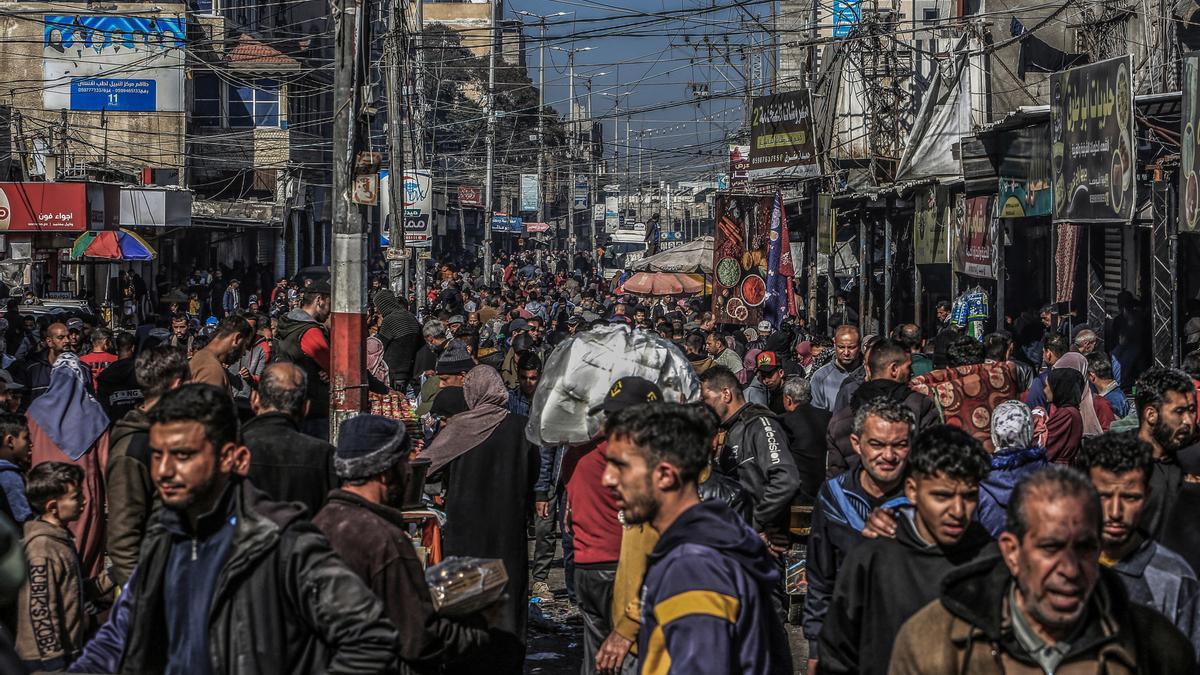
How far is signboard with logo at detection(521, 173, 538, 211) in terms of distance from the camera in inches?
2960

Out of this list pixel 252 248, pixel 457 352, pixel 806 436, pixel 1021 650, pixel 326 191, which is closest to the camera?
pixel 1021 650

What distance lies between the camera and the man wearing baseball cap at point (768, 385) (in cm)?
1094

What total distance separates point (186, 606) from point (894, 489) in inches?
106

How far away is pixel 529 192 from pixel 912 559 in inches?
2831

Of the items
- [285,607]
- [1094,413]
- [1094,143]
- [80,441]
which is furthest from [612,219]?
[285,607]

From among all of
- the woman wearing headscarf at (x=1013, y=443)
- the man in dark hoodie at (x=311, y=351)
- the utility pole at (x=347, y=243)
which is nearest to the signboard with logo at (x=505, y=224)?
the utility pole at (x=347, y=243)

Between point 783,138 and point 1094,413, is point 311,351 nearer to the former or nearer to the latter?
point 1094,413

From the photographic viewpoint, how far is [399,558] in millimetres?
4344

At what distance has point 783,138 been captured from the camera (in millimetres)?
29672

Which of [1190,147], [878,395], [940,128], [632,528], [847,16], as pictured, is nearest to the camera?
[632,528]

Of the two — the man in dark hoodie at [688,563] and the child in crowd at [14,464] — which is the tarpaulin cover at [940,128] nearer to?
the child in crowd at [14,464]

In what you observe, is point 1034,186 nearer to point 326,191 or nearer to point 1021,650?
point 1021,650

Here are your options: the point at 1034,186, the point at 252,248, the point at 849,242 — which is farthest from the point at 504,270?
the point at 1034,186

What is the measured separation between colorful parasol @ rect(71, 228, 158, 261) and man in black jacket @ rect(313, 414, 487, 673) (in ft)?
75.4
